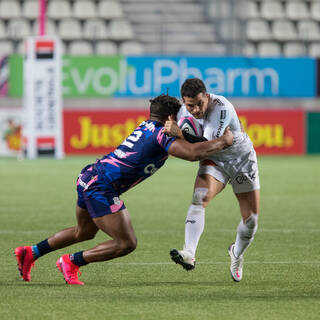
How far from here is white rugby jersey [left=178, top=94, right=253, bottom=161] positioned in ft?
23.3

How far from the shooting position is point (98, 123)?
23750 millimetres

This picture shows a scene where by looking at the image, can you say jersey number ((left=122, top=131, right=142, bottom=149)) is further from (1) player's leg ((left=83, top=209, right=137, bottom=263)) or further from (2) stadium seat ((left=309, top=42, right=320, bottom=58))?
(2) stadium seat ((left=309, top=42, right=320, bottom=58))

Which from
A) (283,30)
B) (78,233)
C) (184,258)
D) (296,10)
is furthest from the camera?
(296,10)

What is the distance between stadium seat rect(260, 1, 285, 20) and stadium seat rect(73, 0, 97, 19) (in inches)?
218

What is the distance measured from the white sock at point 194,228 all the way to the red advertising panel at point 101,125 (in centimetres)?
1655

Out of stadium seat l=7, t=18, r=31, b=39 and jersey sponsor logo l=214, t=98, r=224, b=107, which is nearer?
jersey sponsor logo l=214, t=98, r=224, b=107

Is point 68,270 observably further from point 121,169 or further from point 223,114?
point 223,114

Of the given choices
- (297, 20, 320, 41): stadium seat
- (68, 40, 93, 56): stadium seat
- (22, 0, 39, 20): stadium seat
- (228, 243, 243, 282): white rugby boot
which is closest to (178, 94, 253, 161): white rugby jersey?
(228, 243, 243, 282): white rugby boot

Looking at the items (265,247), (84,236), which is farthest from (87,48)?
(84,236)

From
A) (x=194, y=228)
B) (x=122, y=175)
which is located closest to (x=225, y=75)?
(x=194, y=228)

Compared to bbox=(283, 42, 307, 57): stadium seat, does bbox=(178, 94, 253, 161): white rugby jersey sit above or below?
below

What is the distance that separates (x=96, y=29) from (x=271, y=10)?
20.8 feet

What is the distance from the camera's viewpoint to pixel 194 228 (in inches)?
281

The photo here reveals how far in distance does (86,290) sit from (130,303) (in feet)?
2.01
